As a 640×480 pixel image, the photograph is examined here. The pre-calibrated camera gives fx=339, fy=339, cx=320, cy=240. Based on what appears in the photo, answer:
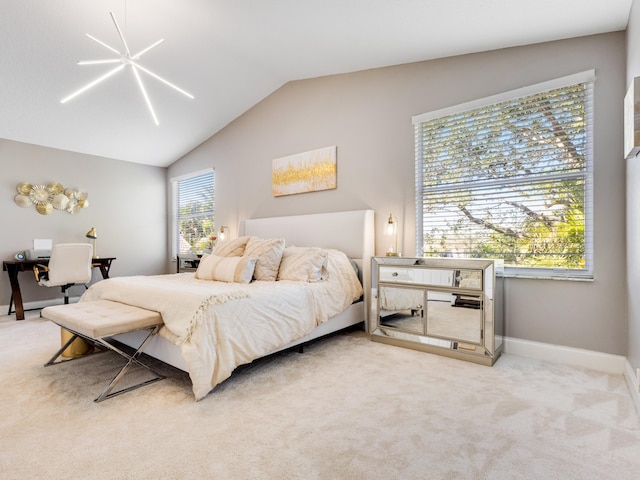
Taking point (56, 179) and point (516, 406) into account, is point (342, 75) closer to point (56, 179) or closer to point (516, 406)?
point (516, 406)

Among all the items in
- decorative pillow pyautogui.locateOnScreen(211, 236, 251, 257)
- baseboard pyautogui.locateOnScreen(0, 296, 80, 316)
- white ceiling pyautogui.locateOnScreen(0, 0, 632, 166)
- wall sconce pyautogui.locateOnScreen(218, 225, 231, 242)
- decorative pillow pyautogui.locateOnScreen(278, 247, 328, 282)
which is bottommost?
baseboard pyautogui.locateOnScreen(0, 296, 80, 316)

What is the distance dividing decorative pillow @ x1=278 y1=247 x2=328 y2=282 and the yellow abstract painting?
3.77 feet

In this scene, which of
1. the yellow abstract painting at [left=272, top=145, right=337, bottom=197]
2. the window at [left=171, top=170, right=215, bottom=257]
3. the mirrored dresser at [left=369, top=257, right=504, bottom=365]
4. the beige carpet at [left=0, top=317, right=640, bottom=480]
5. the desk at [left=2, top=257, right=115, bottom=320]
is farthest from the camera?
the window at [left=171, top=170, right=215, bottom=257]

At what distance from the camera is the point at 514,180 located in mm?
2855

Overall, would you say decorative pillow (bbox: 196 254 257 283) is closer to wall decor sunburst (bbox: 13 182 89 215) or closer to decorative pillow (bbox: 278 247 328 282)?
decorative pillow (bbox: 278 247 328 282)

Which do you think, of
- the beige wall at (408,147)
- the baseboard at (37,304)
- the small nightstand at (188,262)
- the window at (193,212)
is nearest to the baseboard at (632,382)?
the beige wall at (408,147)

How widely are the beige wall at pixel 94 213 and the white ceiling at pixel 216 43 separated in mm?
398

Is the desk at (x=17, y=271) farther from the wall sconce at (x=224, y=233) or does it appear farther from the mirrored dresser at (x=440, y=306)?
the mirrored dresser at (x=440, y=306)

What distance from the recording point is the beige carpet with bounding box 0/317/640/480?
1381 millimetres

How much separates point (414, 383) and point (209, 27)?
344 cm

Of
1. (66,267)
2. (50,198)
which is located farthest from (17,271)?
(50,198)

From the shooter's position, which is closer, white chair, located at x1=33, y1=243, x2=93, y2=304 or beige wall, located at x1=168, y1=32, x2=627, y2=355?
beige wall, located at x1=168, y1=32, x2=627, y2=355

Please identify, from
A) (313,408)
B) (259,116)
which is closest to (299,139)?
(259,116)

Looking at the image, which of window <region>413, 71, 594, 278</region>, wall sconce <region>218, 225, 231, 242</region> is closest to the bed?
window <region>413, 71, 594, 278</region>
